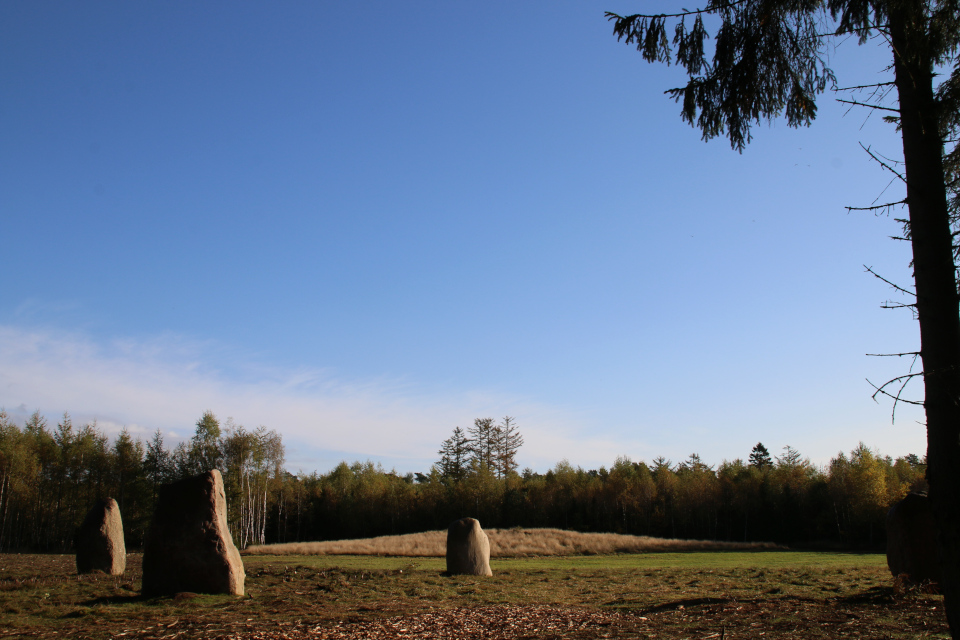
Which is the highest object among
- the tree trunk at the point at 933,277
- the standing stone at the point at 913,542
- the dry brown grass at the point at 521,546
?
the tree trunk at the point at 933,277

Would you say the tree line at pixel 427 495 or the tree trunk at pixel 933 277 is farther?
the tree line at pixel 427 495

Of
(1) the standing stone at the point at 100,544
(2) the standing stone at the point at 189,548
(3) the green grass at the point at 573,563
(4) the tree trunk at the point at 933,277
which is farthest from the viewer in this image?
(3) the green grass at the point at 573,563

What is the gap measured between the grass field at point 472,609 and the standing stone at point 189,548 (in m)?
0.54

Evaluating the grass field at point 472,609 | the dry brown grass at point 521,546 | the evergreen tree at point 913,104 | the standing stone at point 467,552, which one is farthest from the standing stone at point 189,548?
the dry brown grass at point 521,546

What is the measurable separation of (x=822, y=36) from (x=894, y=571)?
1297 centimetres

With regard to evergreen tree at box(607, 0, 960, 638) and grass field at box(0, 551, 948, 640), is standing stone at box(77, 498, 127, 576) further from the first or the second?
evergreen tree at box(607, 0, 960, 638)

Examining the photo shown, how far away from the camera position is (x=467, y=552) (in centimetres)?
1825

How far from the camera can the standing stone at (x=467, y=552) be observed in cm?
1811

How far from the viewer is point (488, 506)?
57.2 meters

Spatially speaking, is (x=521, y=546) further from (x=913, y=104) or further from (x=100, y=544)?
(x=913, y=104)

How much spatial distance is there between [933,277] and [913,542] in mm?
10932

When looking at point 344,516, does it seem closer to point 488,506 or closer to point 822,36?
point 488,506

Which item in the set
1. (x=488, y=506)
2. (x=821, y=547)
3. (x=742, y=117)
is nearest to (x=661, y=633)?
(x=742, y=117)

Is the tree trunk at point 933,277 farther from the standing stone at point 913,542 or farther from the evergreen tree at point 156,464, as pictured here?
the evergreen tree at point 156,464
